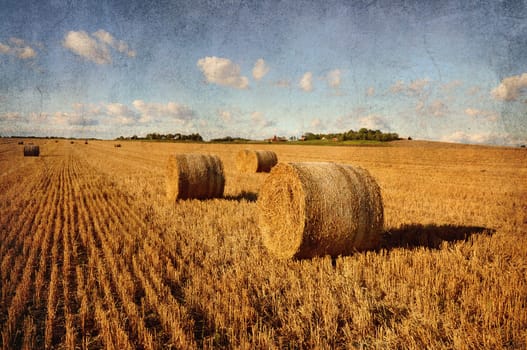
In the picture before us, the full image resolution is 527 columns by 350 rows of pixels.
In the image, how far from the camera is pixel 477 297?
12.2ft

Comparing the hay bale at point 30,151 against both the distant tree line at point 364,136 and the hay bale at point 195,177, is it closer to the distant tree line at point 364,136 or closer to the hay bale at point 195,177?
the hay bale at point 195,177

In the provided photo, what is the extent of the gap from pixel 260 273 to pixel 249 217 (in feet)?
10.9

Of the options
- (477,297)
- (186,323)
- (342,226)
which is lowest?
(186,323)

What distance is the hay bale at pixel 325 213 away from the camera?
5039 millimetres

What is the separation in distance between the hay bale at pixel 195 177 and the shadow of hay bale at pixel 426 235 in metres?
5.69

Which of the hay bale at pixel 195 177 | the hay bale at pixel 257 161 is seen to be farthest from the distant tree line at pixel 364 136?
the hay bale at pixel 195 177

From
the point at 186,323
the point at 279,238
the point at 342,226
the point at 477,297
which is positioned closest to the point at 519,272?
the point at 477,297

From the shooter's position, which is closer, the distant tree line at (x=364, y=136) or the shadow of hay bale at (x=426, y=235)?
the shadow of hay bale at (x=426, y=235)

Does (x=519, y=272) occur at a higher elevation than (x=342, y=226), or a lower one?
lower

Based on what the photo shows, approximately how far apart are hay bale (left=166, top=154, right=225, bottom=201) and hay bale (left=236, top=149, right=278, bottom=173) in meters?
8.10

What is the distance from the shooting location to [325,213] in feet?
16.6

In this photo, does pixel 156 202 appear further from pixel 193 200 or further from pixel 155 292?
pixel 155 292

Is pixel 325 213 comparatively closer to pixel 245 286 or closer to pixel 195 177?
pixel 245 286

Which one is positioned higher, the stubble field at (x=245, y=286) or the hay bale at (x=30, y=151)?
the hay bale at (x=30, y=151)
